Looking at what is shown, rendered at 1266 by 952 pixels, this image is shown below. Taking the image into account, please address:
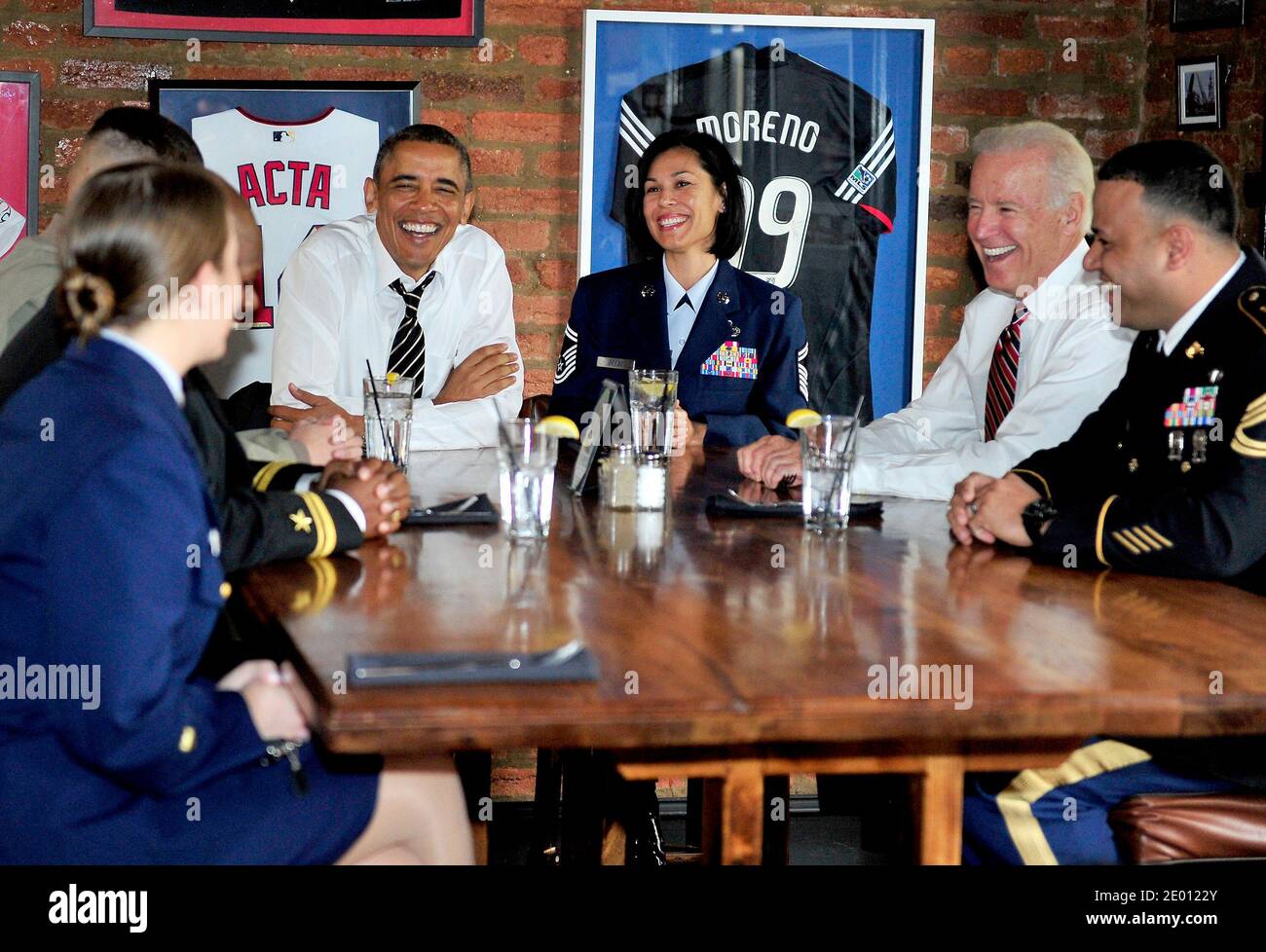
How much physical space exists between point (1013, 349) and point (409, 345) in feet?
4.82

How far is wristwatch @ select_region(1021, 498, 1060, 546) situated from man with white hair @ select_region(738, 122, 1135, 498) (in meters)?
0.51

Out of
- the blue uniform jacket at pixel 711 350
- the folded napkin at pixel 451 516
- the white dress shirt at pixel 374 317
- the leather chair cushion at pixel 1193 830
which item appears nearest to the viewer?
the leather chair cushion at pixel 1193 830

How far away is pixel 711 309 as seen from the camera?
10.8 feet

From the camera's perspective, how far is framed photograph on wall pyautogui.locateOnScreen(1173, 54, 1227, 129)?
11.8 ft

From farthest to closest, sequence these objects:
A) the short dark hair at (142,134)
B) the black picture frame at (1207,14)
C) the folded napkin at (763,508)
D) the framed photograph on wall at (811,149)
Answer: the framed photograph on wall at (811,149) < the black picture frame at (1207,14) < the short dark hair at (142,134) < the folded napkin at (763,508)

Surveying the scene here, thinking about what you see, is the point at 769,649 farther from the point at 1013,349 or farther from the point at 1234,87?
the point at 1234,87

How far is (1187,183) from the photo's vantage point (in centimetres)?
204

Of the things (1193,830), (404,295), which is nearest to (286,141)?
(404,295)

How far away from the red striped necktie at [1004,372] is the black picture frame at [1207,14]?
1394mm

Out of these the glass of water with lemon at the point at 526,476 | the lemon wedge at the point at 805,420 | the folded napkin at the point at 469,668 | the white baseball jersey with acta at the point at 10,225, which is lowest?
the folded napkin at the point at 469,668

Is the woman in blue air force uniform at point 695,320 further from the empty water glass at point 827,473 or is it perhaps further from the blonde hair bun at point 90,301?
the blonde hair bun at point 90,301

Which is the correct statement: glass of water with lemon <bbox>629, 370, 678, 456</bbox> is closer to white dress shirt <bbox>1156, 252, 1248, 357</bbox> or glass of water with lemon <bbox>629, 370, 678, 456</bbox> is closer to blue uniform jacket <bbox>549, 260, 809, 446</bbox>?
blue uniform jacket <bbox>549, 260, 809, 446</bbox>

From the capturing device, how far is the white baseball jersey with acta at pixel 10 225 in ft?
12.0

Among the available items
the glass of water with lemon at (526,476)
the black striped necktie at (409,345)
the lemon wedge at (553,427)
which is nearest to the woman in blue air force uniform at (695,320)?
the black striped necktie at (409,345)
